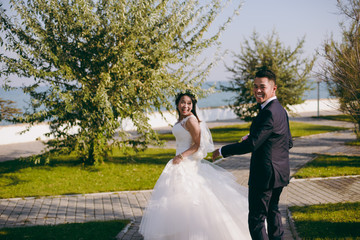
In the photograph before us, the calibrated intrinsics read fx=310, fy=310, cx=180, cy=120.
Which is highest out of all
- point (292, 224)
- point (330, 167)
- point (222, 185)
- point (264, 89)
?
point (264, 89)

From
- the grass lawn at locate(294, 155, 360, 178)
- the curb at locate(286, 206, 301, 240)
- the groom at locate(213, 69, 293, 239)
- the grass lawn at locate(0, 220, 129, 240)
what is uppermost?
the groom at locate(213, 69, 293, 239)

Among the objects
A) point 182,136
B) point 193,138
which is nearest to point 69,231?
Result: point 182,136

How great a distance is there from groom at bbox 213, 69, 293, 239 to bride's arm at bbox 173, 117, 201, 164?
3.57 ft

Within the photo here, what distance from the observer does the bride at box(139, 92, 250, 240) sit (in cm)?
449

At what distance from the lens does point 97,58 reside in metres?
8.75

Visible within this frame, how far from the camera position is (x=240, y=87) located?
59.2 ft

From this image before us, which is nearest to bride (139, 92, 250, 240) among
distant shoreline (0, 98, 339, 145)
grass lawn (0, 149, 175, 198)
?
distant shoreline (0, 98, 339, 145)

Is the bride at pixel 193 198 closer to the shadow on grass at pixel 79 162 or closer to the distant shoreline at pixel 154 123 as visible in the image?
the distant shoreline at pixel 154 123

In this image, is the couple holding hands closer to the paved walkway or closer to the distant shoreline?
the paved walkway

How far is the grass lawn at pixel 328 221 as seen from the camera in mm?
4941

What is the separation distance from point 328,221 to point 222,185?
2114 millimetres

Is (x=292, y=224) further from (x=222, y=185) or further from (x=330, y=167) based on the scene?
(x=330, y=167)

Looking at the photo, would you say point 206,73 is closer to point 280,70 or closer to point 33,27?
point 33,27

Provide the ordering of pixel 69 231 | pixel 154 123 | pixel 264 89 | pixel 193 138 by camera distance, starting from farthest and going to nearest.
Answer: pixel 154 123, pixel 69 231, pixel 193 138, pixel 264 89
